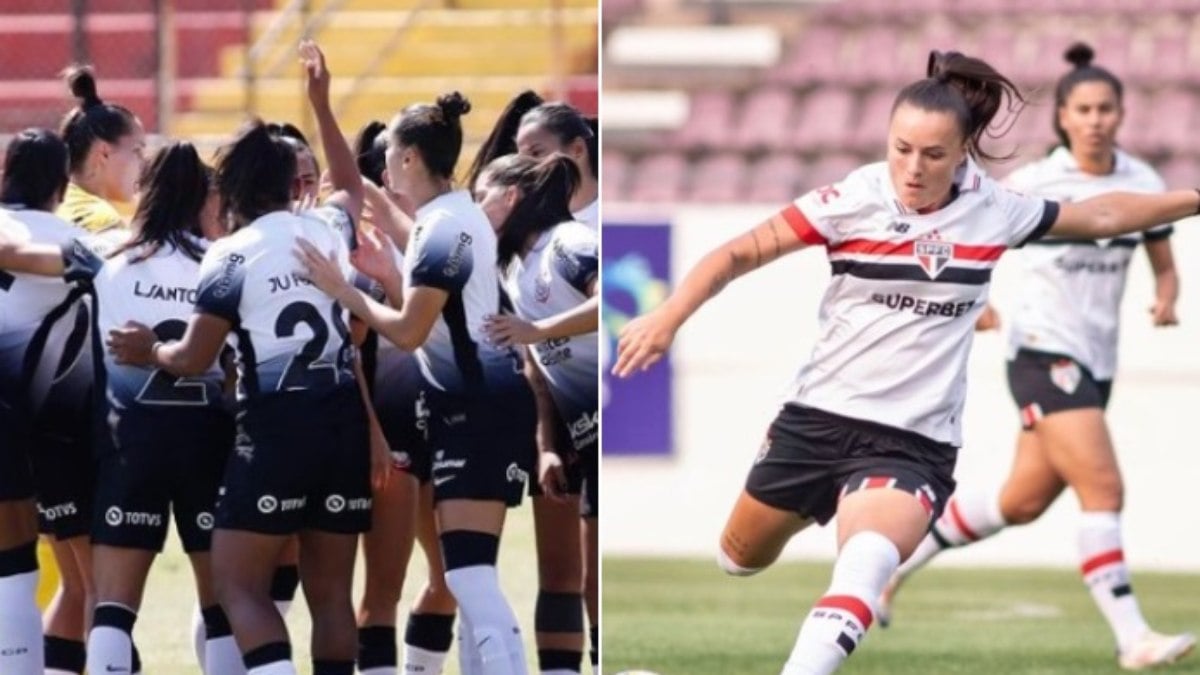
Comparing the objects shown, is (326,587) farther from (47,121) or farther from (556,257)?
(47,121)

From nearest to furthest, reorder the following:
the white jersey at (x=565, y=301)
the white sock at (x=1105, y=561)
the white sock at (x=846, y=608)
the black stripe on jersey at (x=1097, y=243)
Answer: the white sock at (x=846, y=608) < the white jersey at (x=565, y=301) < the white sock at (x=1105, y=561) < the black stripe on jersey at (x=1097, y=243)

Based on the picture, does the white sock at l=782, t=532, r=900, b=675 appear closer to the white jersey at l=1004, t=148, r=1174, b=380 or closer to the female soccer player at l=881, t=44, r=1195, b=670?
the female soccer player at l=881, t=44, r=1195, b=670

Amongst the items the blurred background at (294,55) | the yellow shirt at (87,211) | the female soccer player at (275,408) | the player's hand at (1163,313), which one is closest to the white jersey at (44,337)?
the yellow shirt at (87,211)

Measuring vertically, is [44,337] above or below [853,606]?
above

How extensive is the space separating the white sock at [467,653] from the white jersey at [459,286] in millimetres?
616

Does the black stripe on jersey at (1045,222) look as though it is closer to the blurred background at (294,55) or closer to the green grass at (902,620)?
the green grass at (902,620)

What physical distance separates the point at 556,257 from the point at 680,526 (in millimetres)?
6857

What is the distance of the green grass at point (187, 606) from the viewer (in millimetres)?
7961

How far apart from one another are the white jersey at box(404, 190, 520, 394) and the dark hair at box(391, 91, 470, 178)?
0.29 feet

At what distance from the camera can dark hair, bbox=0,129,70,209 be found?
663 centimetres

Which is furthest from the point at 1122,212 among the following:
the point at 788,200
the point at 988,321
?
the point at 788,200

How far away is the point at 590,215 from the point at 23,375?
1591mm

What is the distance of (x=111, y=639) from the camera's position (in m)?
6.17

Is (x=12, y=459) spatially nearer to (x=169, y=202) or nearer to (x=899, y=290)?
(x=169, y=202)
